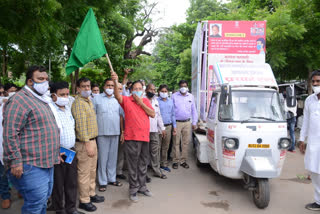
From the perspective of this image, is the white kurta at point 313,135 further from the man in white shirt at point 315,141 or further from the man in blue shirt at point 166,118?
the man in blue shirt at point 166,118

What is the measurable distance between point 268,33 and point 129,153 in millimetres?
8188

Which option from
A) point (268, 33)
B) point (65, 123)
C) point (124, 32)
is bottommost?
point (65, 123)

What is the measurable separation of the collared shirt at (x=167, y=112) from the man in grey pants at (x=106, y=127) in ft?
4.89

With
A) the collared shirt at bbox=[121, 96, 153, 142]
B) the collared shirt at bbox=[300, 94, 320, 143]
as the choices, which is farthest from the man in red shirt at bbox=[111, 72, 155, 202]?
the collared shirt at bbox=[300, 94, 320, 143]

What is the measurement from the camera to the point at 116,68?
38.8 feet

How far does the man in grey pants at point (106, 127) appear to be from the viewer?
4.80 metres

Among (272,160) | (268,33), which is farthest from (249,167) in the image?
(268,33)

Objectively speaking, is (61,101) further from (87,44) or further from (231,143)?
(231,143)

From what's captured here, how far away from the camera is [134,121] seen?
4449 millimetres

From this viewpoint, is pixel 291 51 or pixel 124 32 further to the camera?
pixel 124 32

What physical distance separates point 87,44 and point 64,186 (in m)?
2.15

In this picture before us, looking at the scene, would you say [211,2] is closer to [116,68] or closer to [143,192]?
[116,68]

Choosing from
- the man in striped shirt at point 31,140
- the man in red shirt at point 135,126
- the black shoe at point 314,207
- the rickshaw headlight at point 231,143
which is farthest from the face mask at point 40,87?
the black shoe at point 314,207

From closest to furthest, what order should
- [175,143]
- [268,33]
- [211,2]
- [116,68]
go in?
1. [175,143]
2. [268,33]
3. [116,68]
4. [211,2]
